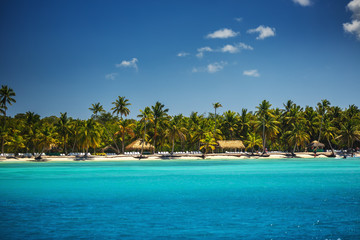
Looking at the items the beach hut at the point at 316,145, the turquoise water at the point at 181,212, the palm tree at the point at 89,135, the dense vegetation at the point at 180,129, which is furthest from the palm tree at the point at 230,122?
the turquoise water at the point at 181,212

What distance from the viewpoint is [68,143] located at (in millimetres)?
92188

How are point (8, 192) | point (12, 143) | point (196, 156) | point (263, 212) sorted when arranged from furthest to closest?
point (196, 156) → point (12, 143) → point (8, 192) → point (263, 212)

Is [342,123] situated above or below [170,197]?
above

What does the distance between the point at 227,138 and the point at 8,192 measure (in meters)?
81.3

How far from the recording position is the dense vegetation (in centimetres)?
8056

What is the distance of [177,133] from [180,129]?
1254 mm

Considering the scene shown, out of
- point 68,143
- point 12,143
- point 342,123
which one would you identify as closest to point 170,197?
point 12,143

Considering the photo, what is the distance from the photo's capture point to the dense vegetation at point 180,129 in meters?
80.6

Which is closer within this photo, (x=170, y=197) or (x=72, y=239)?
(x=72, y=239)

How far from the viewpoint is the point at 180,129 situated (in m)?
86.7

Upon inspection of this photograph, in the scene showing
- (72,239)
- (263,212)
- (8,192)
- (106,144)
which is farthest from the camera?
(106,144)

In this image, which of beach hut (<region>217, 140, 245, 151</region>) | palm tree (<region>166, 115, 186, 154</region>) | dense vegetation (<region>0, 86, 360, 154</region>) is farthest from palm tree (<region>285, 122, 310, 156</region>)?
palm tree (<region>166, 115, 186, 154</region>)

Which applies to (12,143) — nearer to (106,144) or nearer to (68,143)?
(68,143)

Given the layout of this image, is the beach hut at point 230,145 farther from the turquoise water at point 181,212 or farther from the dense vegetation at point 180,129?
the turquoise water at point 181,212
